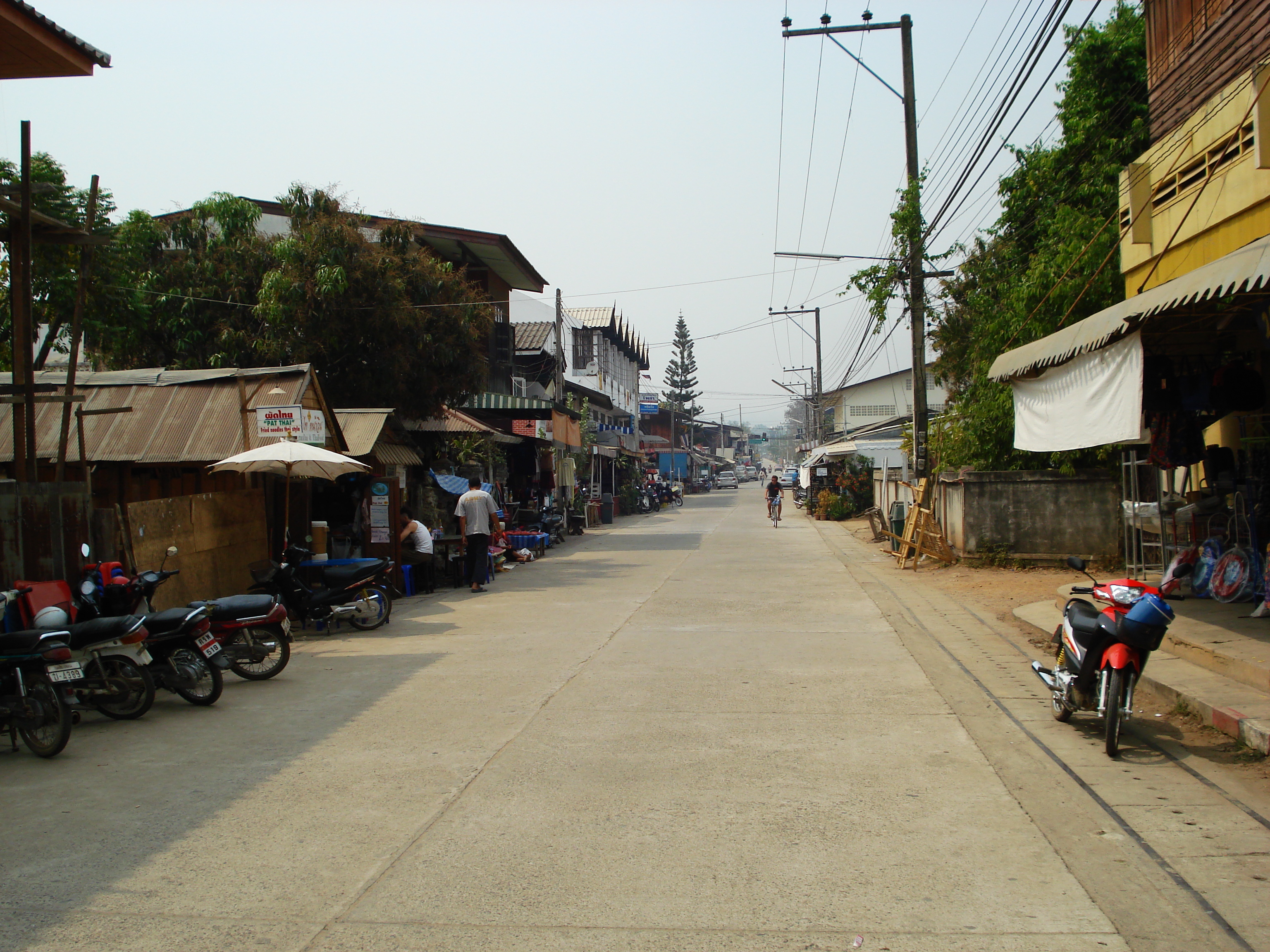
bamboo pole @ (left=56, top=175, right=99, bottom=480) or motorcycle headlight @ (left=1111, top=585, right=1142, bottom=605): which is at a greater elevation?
bamboo pole @ (left=56, top=175, right=99, bottom=480)

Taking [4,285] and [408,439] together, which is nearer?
[4,285]

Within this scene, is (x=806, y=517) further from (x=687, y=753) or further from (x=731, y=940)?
(x=731, y=940)

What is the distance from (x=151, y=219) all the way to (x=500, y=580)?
11.0 meters

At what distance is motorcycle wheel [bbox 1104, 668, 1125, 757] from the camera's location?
245 inches

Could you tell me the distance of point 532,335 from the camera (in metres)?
40.9

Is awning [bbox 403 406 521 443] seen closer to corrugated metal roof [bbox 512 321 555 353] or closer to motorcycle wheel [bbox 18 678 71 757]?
motorcycle wheel [bbox 18 678 71 757]

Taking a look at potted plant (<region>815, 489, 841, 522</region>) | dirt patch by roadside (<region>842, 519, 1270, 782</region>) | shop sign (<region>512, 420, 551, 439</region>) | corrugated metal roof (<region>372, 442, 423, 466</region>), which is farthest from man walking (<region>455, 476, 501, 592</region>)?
potted plant (<region>815, 489, 841, 522</region>)

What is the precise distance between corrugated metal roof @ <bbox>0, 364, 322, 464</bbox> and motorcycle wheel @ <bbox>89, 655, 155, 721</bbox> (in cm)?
565

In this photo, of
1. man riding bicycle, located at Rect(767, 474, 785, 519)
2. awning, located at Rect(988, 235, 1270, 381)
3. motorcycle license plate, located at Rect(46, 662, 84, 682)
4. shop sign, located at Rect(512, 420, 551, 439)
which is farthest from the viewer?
man riding bicycle, located at Rect(767, 474, 785, 519)

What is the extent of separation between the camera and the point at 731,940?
12.3 feet

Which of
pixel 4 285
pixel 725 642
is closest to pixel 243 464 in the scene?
pixel 725 642

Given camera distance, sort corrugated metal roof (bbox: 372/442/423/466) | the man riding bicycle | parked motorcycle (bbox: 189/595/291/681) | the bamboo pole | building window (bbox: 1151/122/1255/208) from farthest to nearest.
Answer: the man riding bicycle, corrugated metal roof (bbox: 372/442/423/466), building window (bbox: 1151/122/1255/208), the bamboo pole, parked motorcycle (bbox: 189/595/291/681)

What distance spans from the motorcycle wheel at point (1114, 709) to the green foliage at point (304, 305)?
602 inches

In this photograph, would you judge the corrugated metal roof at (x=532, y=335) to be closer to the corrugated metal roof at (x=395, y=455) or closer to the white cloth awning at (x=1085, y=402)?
the corrugated metal roof at (x=395, y=455)
